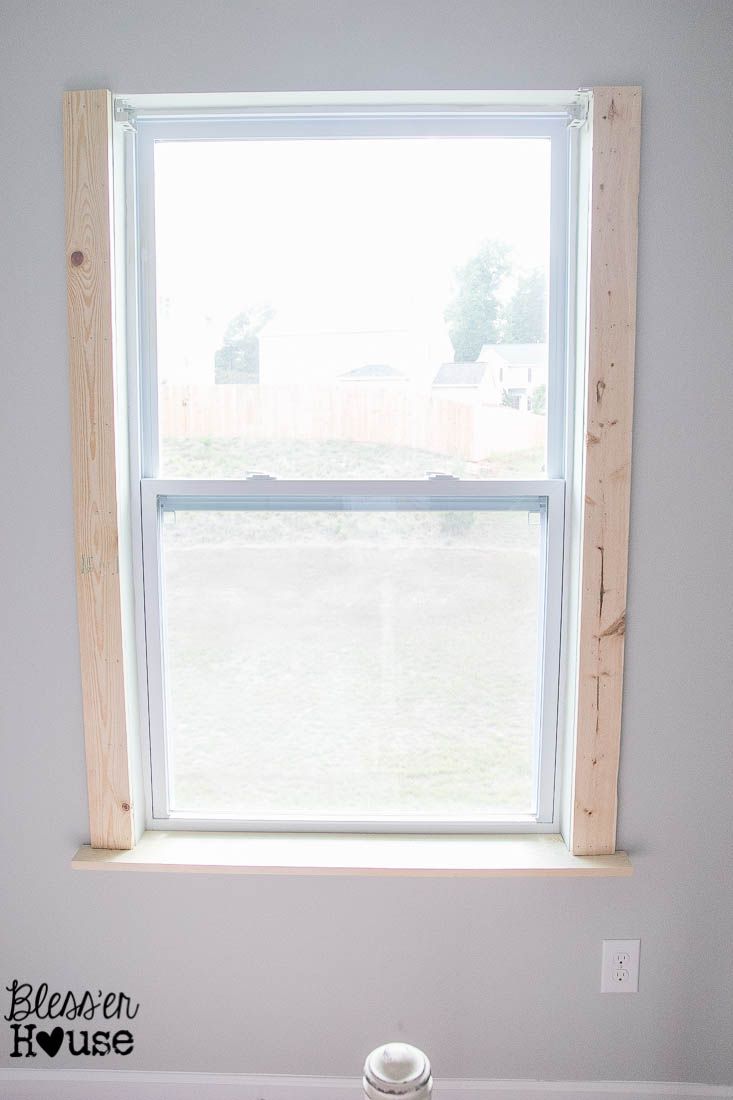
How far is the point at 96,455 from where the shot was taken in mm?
1624

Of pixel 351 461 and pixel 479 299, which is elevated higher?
pixel 479 299

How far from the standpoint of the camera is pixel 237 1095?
177 centimetres

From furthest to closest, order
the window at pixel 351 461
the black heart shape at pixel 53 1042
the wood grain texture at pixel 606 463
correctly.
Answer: the black heart shape at pixel 53 1042
the window at pixel 351 461
the wood grain texture at pixel 606 463

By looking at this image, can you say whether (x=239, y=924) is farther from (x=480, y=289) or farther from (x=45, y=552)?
(x=480, y=289)

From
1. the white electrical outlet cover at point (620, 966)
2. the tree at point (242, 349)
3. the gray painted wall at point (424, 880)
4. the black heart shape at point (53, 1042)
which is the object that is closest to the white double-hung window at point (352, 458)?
the tree at point (242, 349)

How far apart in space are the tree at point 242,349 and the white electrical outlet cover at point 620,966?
4.87 feet

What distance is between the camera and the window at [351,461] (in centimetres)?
165

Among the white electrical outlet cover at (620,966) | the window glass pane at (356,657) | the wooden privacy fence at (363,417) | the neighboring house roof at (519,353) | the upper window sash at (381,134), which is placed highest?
the upper window sash at (381,134)

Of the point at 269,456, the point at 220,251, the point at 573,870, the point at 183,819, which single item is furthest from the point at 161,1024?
the point at 220,251

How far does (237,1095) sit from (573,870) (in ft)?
3.06

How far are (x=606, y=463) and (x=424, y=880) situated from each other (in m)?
0.99

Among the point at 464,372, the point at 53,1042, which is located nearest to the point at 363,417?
the point at 464,372

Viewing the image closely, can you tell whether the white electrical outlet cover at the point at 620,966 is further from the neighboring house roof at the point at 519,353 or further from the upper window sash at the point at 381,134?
the neighboring house roof at the point at 519,353

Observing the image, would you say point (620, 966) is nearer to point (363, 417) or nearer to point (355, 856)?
point (355, 856)
